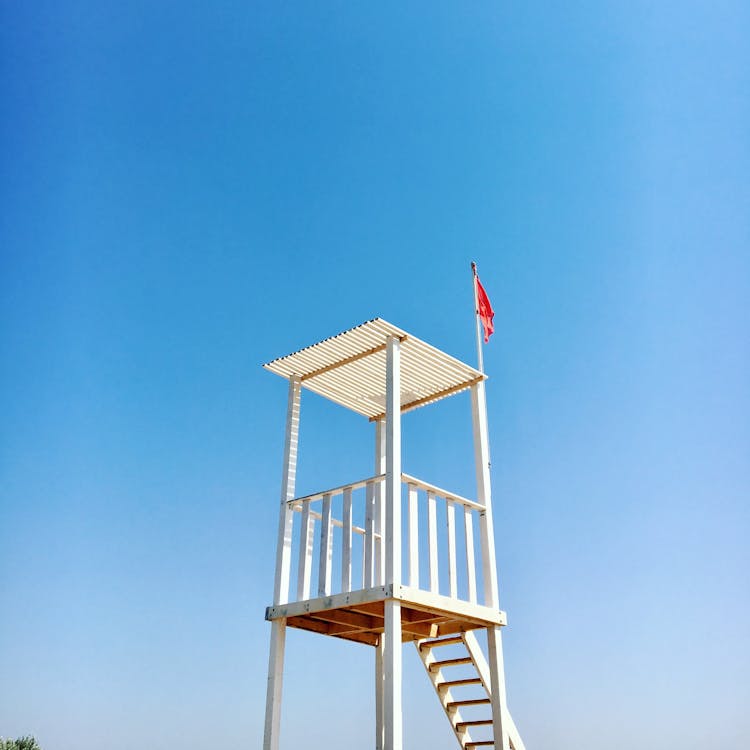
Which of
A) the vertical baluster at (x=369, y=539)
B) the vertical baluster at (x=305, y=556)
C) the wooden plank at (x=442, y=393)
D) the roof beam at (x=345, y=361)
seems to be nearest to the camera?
the vertical baluster at (x=369, y=539)

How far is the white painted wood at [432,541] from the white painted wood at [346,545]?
2.99 feet

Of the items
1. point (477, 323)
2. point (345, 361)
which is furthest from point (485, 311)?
point (345, 361)

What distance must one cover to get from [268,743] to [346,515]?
2.59 meters

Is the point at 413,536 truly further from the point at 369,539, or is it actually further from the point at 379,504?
the point at 379,504

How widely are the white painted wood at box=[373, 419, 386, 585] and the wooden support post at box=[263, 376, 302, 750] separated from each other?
3.82 ft

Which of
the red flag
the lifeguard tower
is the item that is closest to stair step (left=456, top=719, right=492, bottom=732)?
the lifeguard tower

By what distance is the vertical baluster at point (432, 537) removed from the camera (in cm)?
857

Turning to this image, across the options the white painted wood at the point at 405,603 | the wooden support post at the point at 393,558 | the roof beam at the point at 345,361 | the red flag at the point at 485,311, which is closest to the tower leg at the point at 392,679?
the wooden support post at the point at 393,558

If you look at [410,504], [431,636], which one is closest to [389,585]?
[410,504]

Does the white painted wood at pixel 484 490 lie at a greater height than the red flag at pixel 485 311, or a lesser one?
lesser

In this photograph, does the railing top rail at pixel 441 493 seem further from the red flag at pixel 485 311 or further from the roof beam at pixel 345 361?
the red flag at pixel 485 311

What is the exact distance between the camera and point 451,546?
8953 mm

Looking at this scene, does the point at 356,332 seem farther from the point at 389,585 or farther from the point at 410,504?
the point at 389,585

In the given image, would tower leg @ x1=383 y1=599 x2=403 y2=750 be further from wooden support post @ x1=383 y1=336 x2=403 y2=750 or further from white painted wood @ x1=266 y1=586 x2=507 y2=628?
white painted wood @ x1=266 y1=586 x2=507 y2=628
